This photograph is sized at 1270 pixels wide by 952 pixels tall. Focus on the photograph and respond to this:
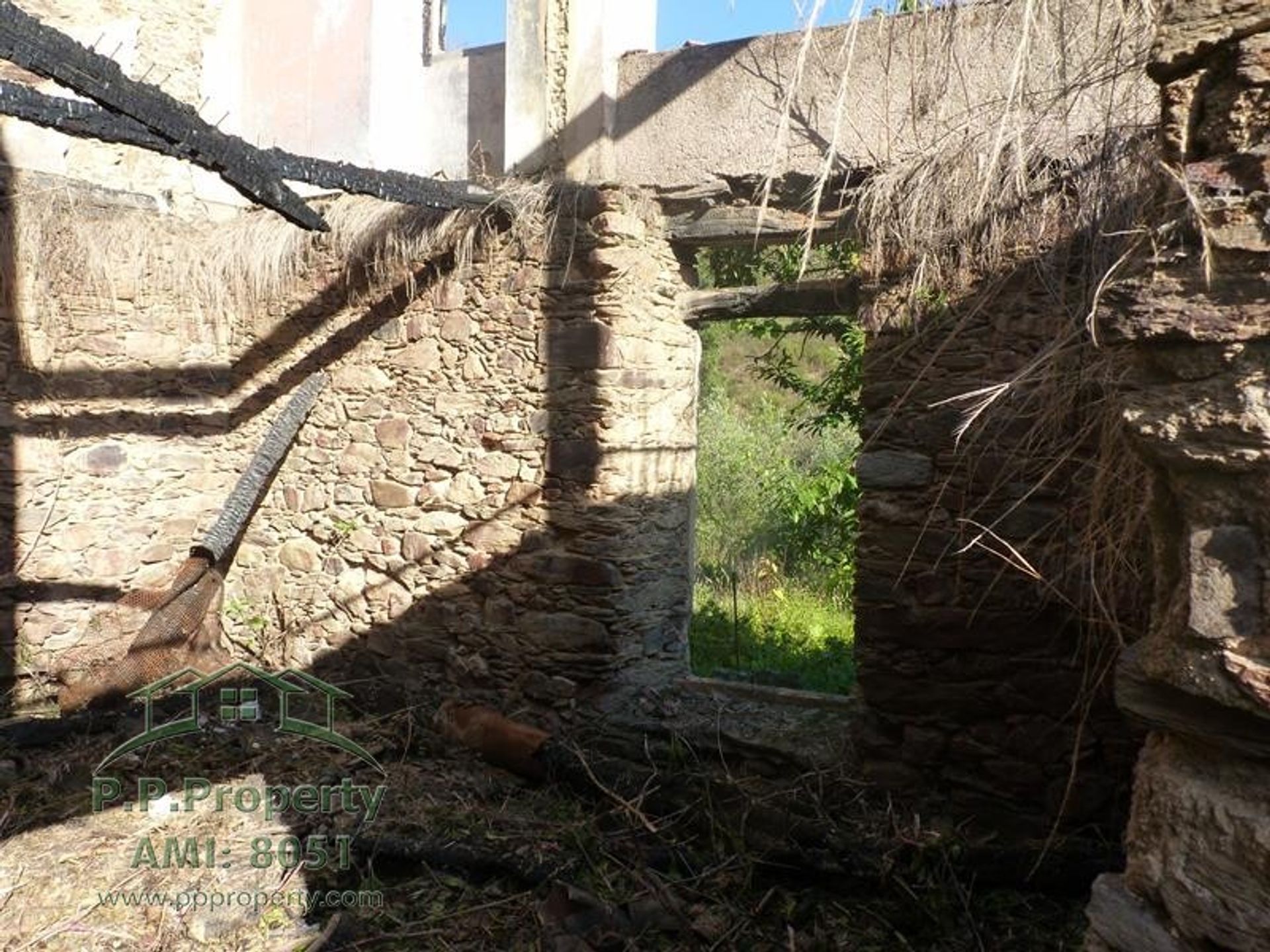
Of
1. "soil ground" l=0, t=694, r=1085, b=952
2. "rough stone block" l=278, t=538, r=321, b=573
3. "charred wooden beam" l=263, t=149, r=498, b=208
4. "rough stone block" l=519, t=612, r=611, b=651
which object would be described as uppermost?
"charred wooden beam" l=263, t=149, r=498, b=208

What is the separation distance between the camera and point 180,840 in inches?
144

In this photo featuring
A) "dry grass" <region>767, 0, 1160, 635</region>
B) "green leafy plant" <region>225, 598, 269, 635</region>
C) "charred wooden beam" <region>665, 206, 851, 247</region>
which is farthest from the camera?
"green leafy plant" <region>225, 598, 269, 635</region>

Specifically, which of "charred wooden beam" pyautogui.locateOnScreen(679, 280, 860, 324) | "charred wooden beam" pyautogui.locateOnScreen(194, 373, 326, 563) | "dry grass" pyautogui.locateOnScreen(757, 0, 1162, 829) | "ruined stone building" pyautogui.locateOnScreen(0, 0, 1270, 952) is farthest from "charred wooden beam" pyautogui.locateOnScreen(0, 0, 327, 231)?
"dry grass" pyautogui.locateOnScreen(757, 0, 1162, 829)

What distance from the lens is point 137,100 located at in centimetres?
333

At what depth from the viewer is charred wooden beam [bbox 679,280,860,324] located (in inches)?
147

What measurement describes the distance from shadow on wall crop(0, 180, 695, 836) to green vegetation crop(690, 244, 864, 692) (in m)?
0.79

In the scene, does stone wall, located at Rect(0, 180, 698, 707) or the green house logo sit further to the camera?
the green house logo

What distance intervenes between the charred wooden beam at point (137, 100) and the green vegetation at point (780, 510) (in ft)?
6.75

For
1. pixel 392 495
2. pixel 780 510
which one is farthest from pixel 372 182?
pixel 780 510

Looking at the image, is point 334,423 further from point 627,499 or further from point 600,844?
point 600,844

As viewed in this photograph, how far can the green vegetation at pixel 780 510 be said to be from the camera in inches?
211

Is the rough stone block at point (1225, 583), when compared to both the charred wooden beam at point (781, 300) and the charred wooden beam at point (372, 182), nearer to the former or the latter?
the charred wooden beam at point (781, 300)

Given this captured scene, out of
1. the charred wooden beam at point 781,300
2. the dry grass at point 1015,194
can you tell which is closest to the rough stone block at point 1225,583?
the dry grass at point 1015,194

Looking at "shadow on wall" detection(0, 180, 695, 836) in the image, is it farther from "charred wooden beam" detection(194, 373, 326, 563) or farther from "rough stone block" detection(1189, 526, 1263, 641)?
"rough stone block" detection(1189, 526, 1263, 641)
